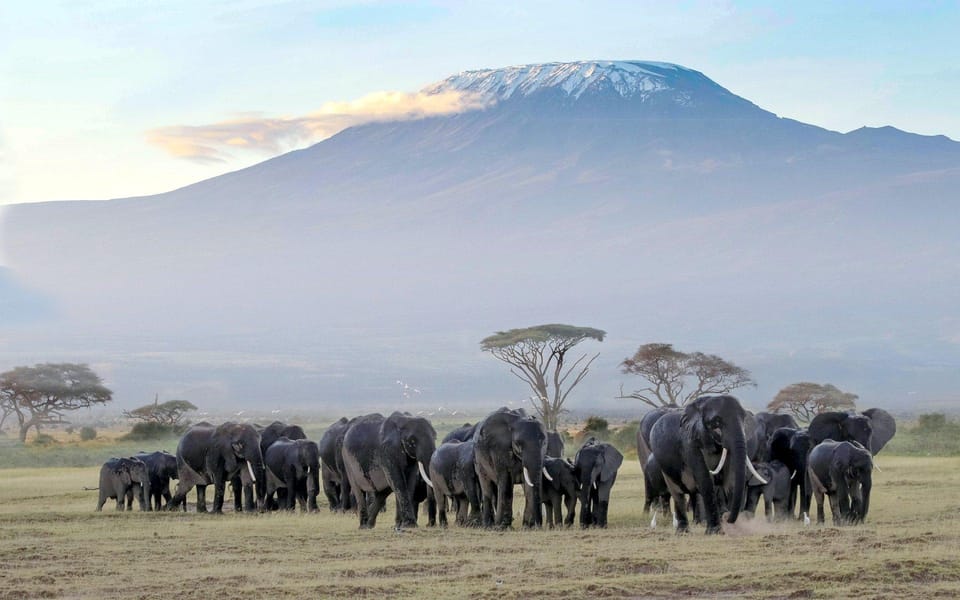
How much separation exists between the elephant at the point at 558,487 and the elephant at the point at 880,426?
7.80m

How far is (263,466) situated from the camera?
3475 cm

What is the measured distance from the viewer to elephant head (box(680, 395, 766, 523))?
22.6 meters

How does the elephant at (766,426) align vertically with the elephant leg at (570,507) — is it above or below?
above

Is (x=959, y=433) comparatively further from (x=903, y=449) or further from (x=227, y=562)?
(x=227, y=562)

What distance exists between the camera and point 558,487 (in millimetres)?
27094

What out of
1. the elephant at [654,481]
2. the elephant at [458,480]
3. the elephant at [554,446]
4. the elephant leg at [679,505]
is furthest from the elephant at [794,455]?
the elephant at [458,480]

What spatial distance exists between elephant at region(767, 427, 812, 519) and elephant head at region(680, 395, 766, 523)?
4158 mm

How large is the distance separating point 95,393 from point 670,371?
3649 centimetres

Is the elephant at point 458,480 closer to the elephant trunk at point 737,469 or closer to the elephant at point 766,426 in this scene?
the elephant at point 766,426

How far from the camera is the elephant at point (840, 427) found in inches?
1120

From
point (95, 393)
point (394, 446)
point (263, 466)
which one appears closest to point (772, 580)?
point (394, 446)

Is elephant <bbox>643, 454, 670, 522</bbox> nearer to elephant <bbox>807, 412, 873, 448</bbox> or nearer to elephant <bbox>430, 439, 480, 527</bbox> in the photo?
elephant <bbox>430, 439, 480, 527</bbox>

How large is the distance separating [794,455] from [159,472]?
51.8ft

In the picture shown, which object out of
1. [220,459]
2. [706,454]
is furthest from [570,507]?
[220,459]
